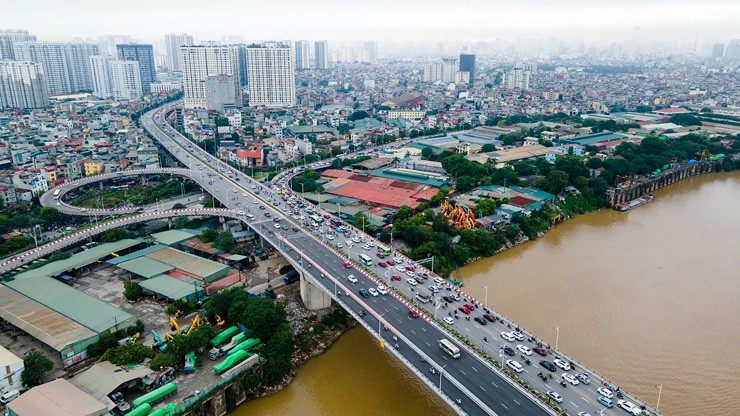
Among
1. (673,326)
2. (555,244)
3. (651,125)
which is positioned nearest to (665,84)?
(651,125)

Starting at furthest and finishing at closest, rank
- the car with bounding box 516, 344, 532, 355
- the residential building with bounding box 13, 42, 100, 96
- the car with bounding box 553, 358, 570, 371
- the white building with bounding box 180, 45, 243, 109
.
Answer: the residential building with bounding box 13, 42, 100, 96 → the white building with bounding box 180, 45, 243, 109 → the car with bounding box 516, 344, 532, 355 → the car with bounding box 553, 358, 570, 371

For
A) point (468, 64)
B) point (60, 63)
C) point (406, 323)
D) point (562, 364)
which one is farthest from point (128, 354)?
point (468, 64)

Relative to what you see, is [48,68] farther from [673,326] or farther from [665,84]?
[665,84]

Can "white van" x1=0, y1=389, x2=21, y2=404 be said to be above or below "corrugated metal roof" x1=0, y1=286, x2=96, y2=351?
below

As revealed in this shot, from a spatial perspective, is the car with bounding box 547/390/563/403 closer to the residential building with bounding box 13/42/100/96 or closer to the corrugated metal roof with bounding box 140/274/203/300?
the corrugated metal roof with bounding box 140/274/203/300

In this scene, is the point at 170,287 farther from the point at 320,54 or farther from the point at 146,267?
the point at 320,54

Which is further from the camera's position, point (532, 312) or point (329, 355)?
point (532, 312)

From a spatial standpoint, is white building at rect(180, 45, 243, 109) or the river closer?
the river

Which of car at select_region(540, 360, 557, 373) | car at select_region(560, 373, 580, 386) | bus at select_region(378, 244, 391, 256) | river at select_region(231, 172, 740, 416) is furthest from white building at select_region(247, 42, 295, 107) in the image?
car at select_region(560, 373, 580, 386)
